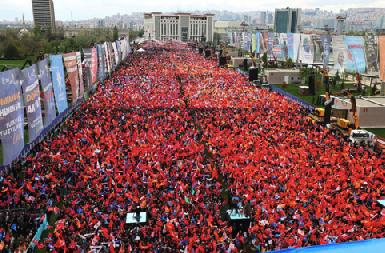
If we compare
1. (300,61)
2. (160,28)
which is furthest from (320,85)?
(160,28)

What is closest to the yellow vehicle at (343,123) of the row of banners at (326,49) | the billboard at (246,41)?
the row of banners at (326,49)

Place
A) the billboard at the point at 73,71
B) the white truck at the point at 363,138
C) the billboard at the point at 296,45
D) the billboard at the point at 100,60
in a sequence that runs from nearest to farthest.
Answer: the white truck at the point at 363,138, the billboard at the point at 73,71, the billboard at the point at 100,60, the billboard at the point at 296,45

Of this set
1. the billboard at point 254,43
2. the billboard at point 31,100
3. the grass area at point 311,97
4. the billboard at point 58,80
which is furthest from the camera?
the billboard at point 254,43

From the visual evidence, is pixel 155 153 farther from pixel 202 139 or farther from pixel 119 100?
pixel 119 100

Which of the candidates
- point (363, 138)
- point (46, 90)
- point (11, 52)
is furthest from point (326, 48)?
→ point (11, 52)

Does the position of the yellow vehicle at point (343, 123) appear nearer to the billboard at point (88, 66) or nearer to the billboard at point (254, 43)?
the billboard at point (88, 66)

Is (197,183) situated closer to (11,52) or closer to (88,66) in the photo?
(88,66)

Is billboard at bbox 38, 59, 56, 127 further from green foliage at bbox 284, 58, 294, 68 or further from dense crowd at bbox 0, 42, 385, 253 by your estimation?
green foliage at bbox 284, 58, 294, 68
